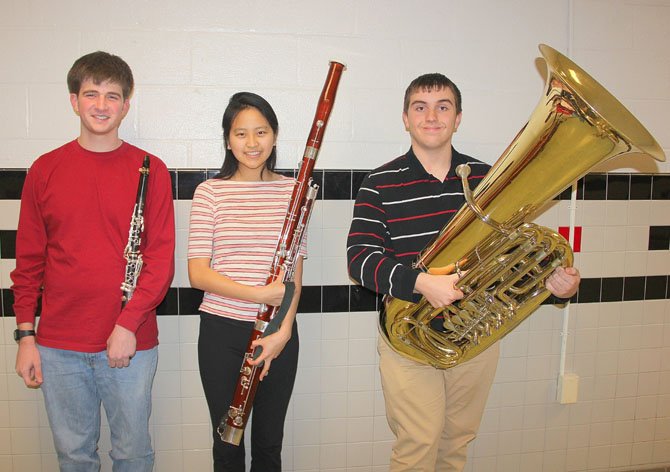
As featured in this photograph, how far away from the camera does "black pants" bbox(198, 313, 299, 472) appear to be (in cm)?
197

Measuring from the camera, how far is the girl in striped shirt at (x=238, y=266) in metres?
1.97

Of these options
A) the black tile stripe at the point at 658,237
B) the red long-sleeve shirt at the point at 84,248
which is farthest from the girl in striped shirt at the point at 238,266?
the black tile stripe at the point at 658,237

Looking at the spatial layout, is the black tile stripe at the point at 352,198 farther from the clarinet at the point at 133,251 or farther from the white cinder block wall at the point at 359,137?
the clarinet at the point at 133,251

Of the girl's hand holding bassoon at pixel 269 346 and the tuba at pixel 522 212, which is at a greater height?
the tuba at pixel 522 212

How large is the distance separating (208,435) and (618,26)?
2.90m

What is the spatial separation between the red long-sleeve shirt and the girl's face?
351mm

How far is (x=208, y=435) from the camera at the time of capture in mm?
2537

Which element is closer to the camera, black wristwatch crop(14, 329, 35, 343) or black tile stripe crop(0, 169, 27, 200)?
black wristwatch crop(14, 329, 35, 343)

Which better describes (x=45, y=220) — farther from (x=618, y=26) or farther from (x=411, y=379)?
(x=618, y=26)

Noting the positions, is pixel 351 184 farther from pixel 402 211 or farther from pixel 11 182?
pixel 11 182

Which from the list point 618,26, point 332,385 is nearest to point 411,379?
point 332,385

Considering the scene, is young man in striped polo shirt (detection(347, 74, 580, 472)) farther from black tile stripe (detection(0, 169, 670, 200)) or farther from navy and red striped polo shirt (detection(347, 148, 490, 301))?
black tile stripe (detection(0, 169, 670, 200))

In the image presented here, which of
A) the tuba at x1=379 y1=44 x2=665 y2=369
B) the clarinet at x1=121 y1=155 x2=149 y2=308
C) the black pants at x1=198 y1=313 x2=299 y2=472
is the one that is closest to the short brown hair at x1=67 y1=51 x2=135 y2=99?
the clarinet at x1=121 y1=155 x2=149 y2=308

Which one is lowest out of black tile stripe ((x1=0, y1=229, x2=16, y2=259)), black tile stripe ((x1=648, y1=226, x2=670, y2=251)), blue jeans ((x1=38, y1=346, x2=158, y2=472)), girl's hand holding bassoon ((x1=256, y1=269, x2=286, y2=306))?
blue jeans ((x1=38, y1=346, x2=158, y2=472))
